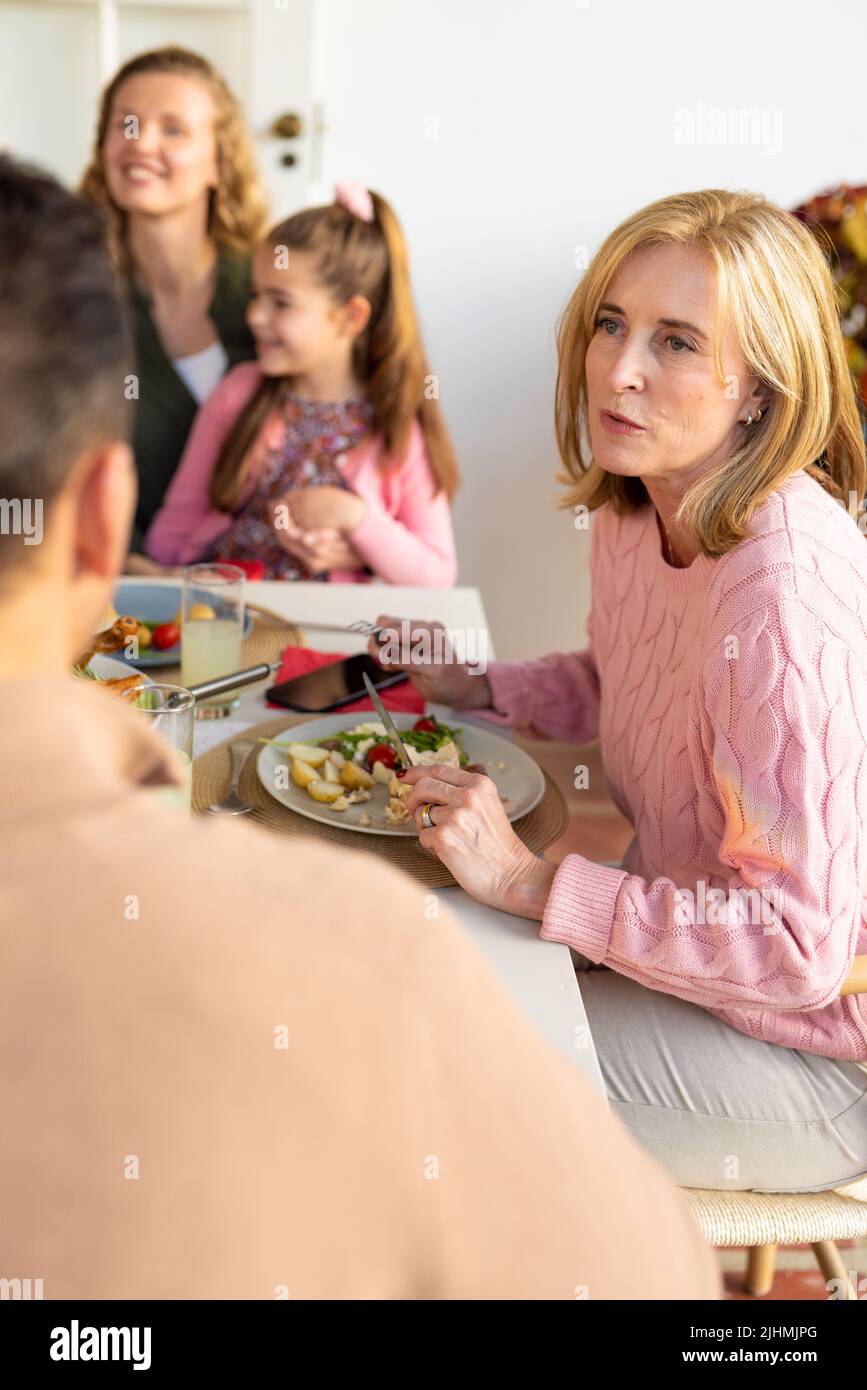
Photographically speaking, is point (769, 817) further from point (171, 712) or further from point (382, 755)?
point (171, 712)

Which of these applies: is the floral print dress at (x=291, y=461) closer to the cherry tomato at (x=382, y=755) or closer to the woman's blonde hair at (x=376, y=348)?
the woman's blonde hair at (x=376, y=348)

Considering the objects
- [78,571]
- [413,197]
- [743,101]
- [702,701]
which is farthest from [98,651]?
[743,101]

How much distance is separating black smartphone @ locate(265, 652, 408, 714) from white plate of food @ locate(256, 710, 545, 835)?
5 centimetres

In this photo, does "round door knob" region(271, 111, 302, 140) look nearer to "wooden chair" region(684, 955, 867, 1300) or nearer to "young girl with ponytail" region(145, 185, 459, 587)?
"young girl with ponytail" region(145, 185, 459, 587)

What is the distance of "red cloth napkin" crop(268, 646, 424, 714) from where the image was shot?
5.02 feet

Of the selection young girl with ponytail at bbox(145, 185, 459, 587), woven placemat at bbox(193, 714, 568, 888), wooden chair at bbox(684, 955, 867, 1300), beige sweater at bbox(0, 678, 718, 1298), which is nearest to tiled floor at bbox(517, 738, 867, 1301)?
woven placemat at bbox(193, 714, 568, 888)

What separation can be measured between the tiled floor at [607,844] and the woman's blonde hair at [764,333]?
0.36 m

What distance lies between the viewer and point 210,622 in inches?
62.5

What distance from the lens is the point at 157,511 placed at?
2.71 metres

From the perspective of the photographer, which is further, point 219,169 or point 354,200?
point 219,169

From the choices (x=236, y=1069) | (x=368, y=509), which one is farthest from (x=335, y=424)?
(x=236, y=1069)

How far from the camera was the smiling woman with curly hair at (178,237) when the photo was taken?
252 cm

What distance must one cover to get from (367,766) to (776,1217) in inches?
21.8
